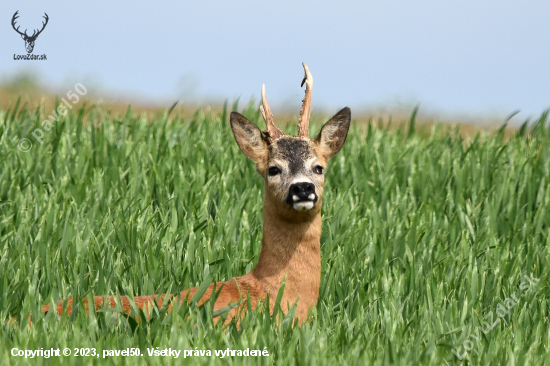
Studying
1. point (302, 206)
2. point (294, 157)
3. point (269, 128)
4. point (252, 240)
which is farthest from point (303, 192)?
point (252, 240)

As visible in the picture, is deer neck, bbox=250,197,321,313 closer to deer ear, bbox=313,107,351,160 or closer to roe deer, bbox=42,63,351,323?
roe deer, bbox=42,63,351,323

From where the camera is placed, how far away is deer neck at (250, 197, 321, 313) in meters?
5.40

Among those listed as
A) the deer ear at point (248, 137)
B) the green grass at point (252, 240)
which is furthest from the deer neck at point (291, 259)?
the deer ear at point (248, 137)

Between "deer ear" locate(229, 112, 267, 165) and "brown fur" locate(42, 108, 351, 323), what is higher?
"deer ear" locate(229, 112, 267, 165)

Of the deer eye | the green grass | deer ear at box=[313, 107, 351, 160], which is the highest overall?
deer ear at box=[313, 107, 351, 160]

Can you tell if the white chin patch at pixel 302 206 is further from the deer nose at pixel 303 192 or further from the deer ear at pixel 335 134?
the deer ear at pixel 335 134

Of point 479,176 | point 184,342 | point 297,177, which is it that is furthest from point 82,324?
point 479,176

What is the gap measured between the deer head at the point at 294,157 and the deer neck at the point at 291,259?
83 mm

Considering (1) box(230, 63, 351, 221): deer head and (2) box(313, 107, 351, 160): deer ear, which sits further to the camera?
(2) box(313, 107, 351, 160): deer ear

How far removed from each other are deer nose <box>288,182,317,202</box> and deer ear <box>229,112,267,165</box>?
0.76 meters

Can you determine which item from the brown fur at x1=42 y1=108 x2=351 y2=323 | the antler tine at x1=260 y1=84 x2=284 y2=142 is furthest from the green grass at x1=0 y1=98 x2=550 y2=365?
the antler tine at x1=260 y1=84 x2=284 y2=142

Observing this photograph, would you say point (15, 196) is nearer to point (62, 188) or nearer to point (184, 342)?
point (62, 188)

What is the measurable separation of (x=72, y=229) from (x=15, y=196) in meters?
1.73

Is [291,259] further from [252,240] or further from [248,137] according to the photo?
[252,240]
